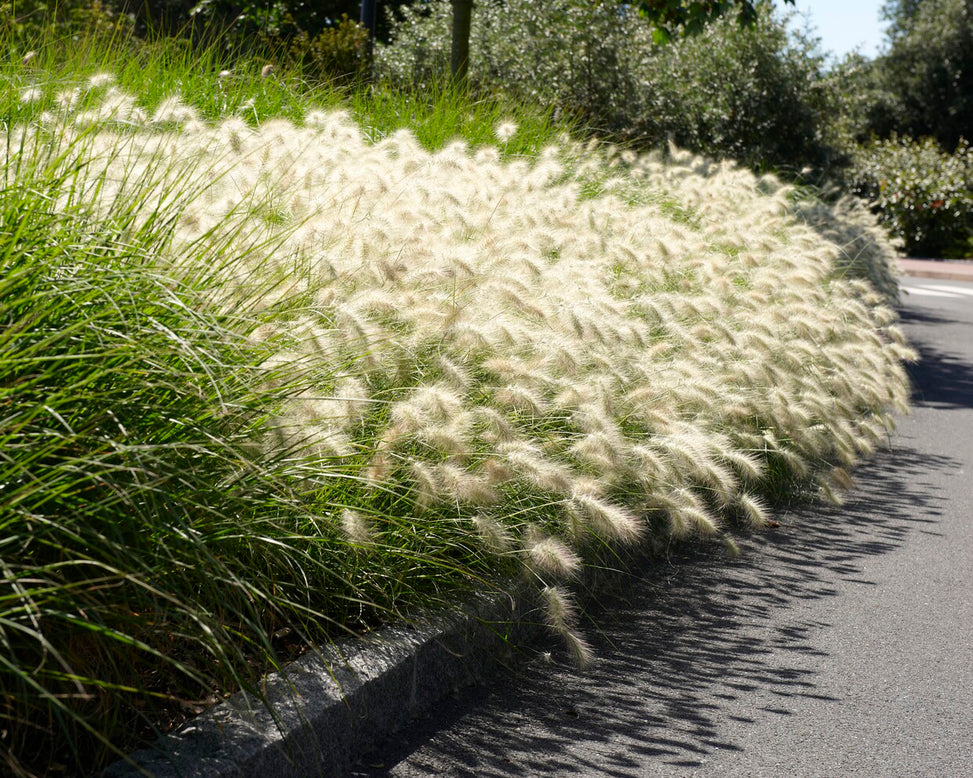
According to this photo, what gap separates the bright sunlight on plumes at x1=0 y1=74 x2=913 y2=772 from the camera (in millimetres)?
2588

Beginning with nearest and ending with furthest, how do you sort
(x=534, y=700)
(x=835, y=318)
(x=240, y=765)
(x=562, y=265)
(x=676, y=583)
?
(x=240, y=765)
(x=534, y=700)
(x=676, y=583)
(x=562, y=265)
(x=835, y=318)

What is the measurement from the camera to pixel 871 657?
11.5ft

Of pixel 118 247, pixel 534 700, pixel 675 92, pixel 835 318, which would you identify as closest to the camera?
pixel 118 247

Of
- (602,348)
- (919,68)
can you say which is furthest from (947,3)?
(602,348)

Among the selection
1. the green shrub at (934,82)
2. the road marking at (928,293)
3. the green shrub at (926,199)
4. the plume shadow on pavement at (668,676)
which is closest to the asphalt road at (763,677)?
the plume shadow on pavement at (668,676)

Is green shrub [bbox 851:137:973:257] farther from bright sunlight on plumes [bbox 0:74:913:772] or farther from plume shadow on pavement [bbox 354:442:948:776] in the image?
plume shadow on pavement [bbox 354:442:948:776]

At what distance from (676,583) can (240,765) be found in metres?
2.15

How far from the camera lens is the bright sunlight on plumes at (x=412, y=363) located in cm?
259

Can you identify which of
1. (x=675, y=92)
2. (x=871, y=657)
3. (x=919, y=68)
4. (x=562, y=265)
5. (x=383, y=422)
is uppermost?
(x=919, y=68)

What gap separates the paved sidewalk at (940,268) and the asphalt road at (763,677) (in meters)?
15.3

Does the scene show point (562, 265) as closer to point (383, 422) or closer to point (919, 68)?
point (383, 422)

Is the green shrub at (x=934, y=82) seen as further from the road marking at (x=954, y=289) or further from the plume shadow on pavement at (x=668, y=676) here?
the plume shadow on pavement at (x=668, y=676)

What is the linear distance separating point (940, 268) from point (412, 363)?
1974cm

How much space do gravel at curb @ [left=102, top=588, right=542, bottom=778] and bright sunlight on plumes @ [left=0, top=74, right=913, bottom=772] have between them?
0.45ft
